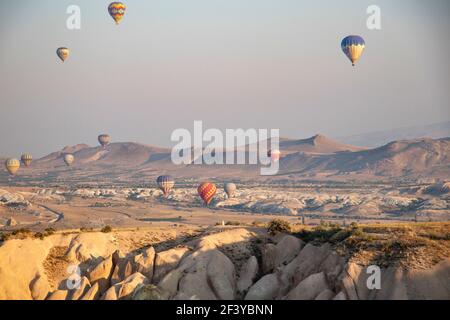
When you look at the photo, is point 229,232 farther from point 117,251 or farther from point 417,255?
point 417,255

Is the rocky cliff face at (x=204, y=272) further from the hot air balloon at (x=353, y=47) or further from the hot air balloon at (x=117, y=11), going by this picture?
the hot air balloon at (x=117, y=11)

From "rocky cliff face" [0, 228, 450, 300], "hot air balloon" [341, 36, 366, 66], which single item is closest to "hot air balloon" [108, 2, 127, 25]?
"hot air balloon" [341, 36, 366, 66]

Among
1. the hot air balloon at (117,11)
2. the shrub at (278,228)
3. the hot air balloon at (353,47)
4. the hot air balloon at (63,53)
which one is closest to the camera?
the shrub at (278,228)

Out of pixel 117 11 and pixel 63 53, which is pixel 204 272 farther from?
pixel 63 53

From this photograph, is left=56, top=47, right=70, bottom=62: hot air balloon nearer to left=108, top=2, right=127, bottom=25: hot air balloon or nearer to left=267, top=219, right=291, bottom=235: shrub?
left=108, top=2, right=127, bottom=25: hot air balloon

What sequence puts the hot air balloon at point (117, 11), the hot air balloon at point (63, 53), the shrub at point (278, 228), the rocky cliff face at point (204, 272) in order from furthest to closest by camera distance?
the hot air balloon at point (63, 53) < the hot air balloon at point (117, 11) < the shrub at point (278, 228) < the rocky cliff face at point (204, 272)

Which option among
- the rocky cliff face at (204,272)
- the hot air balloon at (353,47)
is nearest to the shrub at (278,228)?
the rocky cliff face at (204,272)
